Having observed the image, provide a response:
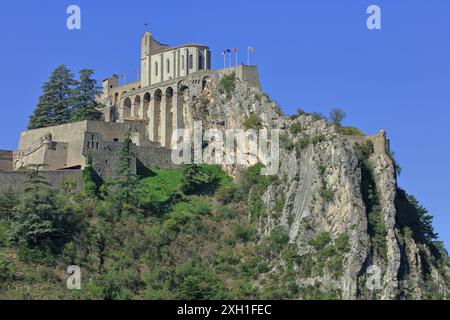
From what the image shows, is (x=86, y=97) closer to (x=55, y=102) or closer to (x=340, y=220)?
(x=55, y=102)

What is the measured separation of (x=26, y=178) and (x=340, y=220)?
68.6 feet

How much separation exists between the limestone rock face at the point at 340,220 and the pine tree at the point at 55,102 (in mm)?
17544

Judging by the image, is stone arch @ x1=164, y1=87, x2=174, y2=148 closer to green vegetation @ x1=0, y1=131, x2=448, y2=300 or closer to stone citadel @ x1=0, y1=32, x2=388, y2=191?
stone citadel @ x1=0, y1=32, x2=388, y2=191

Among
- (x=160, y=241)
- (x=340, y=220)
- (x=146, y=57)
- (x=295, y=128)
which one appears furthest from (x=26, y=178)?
(x=340, y=220)

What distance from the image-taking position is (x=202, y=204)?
10344 cm

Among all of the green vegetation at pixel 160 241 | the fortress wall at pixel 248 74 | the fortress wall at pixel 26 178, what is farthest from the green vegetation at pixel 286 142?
the fortress wall at pixel 26 178

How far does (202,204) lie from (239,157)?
5578mm

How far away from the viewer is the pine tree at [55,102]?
375 ft

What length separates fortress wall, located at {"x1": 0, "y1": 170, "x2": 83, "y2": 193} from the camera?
100 metres

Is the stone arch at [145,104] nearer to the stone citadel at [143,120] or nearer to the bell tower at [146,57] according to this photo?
the stone citadel at [143,120]

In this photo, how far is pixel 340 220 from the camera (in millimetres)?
97000

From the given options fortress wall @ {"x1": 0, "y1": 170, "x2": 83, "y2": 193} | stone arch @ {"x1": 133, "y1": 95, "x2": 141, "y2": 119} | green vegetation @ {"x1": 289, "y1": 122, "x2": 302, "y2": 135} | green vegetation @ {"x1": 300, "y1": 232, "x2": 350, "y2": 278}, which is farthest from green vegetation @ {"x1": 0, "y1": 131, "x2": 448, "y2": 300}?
stone arch @ {"x1": 133, "y1": 95, "x2": 141, "y2": 119}
